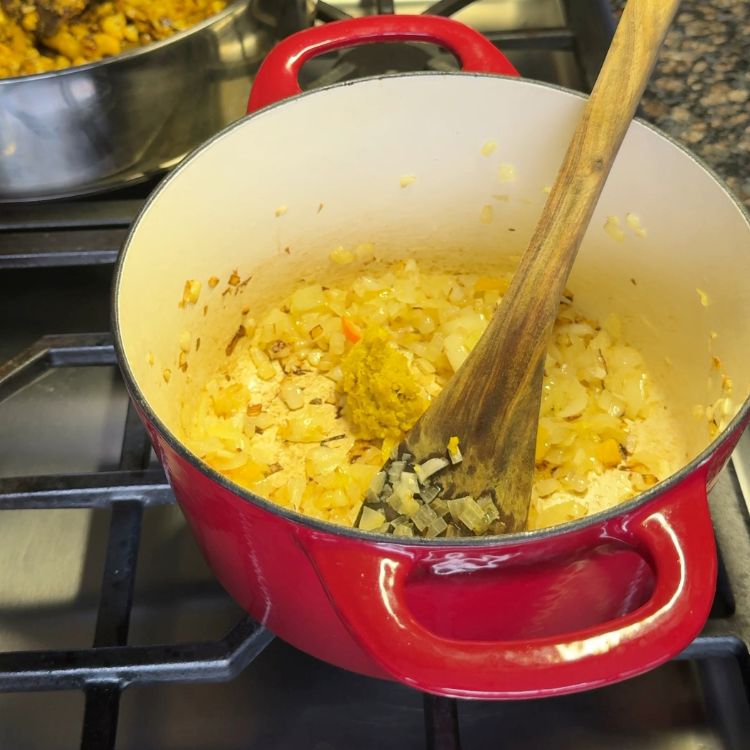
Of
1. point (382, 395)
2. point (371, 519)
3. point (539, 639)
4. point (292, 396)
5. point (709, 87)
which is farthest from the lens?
point (709, 87)

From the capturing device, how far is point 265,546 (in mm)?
509

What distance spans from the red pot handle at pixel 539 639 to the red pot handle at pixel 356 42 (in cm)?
46

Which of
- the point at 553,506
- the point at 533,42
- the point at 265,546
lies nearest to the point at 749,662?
the point at 553,506

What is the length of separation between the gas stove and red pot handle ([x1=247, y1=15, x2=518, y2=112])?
23cm

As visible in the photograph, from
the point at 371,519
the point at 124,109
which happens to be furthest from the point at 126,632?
the point at 124,109

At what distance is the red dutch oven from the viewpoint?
1.45ft

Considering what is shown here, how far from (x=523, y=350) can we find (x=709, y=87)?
590mm

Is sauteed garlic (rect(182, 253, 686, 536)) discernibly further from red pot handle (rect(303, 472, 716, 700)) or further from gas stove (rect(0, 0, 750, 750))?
red pot handle (rect(303, 472, 716, 700))

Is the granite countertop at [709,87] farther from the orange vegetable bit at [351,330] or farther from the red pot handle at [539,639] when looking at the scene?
the red pot handle at [539,639]

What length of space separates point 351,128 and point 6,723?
57cm

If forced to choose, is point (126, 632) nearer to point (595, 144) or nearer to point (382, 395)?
point (382, 395)

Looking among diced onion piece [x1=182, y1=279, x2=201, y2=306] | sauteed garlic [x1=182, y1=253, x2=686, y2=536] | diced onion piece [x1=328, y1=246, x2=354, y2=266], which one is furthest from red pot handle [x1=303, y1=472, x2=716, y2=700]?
diced onion piece [x1=328, y1=246, x2=354, y2=266]

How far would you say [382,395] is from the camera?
30.0 inches

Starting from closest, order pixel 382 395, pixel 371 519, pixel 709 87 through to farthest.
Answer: pixel 371 519, pixel 382 395, pixel 709 87
